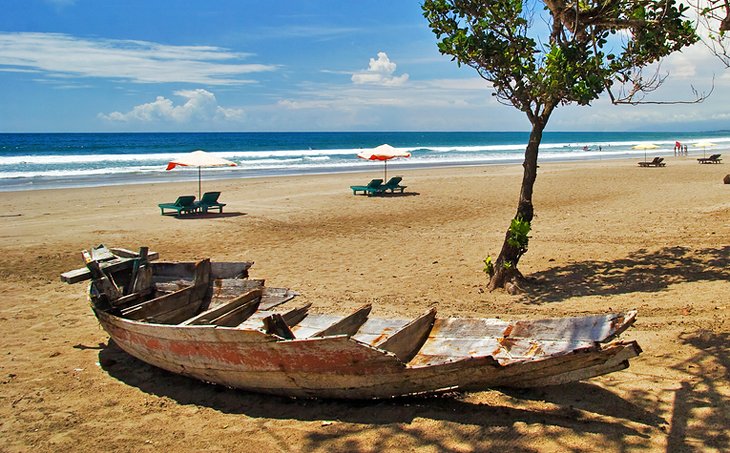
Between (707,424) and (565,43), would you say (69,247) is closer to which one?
(565,43)

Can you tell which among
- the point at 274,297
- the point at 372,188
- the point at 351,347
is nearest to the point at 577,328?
the point at 351,347

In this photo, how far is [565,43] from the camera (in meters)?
7.48

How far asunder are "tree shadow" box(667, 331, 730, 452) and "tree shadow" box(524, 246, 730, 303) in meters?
2.32

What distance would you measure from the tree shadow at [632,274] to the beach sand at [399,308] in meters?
0.04

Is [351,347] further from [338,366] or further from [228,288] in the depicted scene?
[228,288]

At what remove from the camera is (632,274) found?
8695 millimetres

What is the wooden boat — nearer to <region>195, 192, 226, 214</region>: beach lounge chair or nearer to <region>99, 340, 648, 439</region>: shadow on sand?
<region>99, 340, 648, 439</region>: shadow on sand

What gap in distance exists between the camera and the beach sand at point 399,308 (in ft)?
14.8

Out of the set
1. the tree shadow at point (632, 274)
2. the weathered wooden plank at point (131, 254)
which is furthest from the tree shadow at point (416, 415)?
the tree shadow at point (632, 274)

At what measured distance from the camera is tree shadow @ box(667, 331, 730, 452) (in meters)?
4.03

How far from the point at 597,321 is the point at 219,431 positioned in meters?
3.16

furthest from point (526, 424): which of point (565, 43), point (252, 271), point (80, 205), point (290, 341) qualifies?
point (80, 205)

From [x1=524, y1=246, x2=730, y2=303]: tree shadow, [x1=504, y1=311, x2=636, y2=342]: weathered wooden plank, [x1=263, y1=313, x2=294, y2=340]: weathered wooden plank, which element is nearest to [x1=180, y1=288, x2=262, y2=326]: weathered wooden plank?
[x1=263, y1=313, x2=294, y2=340]: weathered wooden plank

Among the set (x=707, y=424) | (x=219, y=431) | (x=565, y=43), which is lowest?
(x=219, y=431)
